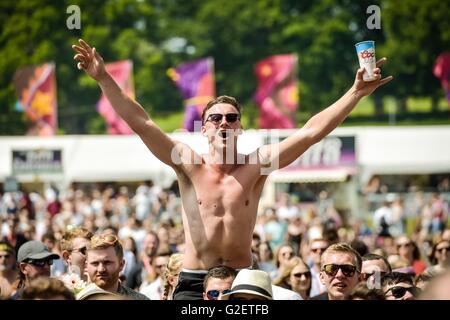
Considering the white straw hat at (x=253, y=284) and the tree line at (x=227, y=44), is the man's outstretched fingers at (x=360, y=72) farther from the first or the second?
the tree line at (x=227, y=44)

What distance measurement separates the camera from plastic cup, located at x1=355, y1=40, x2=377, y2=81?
262 inches

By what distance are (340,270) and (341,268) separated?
1 cm

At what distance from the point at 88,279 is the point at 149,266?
216 inches

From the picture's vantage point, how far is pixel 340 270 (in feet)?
24.7

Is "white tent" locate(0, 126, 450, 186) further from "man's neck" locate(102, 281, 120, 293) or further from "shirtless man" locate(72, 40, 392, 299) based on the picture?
"shirtless man" locate(72, 40, 392, 299)

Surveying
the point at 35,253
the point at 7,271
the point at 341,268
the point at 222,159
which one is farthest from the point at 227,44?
the point at 222,159

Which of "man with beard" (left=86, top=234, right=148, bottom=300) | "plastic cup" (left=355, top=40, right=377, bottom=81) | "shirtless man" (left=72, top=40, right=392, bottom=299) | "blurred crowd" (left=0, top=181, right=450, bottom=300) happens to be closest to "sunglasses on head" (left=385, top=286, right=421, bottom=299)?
"blurred crowd" (left=0, top=181, right=450, bottom=300)

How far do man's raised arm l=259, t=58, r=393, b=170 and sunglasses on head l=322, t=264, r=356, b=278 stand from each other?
979mm

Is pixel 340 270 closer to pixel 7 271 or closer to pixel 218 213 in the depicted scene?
pixel 218 213

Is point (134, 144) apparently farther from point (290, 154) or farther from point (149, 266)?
point (290, 154)
